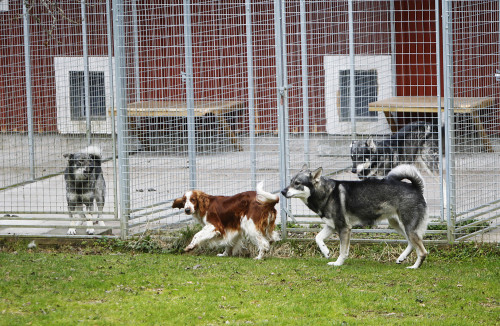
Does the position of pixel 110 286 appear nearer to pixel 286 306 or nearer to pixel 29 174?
pixel 286 306

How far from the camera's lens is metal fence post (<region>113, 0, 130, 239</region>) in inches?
351

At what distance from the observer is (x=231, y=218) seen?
828cm

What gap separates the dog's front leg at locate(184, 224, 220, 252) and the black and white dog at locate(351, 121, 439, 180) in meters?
3.37

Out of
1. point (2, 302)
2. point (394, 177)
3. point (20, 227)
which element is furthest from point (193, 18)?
point (2, 302)

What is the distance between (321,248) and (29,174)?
720 cm

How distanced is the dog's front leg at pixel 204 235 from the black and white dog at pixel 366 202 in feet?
3.56

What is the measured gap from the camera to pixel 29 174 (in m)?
13.0

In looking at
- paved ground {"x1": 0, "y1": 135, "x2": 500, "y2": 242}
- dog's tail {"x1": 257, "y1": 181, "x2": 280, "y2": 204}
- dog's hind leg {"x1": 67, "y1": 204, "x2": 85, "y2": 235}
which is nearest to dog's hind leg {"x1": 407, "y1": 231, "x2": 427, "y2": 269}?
paved ground {"x1": 0, "y1": 135, "x2": 500, "y2": 242}

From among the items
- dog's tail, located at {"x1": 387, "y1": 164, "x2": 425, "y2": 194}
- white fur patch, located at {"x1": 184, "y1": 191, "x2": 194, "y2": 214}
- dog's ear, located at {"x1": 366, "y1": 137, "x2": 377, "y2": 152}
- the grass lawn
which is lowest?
the grass lawn

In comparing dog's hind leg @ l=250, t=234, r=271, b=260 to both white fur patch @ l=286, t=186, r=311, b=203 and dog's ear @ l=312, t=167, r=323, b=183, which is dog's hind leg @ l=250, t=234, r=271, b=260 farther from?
dog's ear @ l=312, t=167, r=323, b=183

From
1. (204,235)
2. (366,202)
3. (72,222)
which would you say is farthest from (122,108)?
(366,202)

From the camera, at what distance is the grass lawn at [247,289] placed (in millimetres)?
5953

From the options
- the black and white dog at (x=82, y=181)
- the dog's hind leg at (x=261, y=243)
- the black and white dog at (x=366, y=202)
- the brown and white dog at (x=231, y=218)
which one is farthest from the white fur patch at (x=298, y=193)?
the black and white dog at (x=82, y=181)

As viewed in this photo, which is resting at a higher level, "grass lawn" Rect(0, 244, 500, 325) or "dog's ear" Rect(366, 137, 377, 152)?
"dog's ear" Rect(366, 137, 377, 152)
